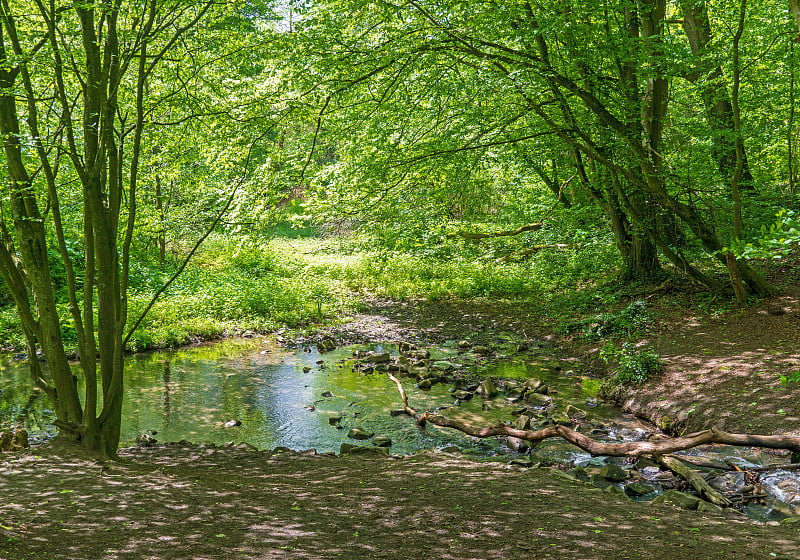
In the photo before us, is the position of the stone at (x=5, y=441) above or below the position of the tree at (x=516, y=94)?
below

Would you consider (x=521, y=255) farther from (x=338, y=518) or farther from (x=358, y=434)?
(x=338, y=518)

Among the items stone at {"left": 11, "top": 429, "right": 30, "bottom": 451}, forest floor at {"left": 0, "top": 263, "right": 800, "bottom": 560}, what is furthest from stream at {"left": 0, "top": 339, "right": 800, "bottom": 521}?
stone at {"left": 11, "top": 429, "right": 30, "bottom": 451}

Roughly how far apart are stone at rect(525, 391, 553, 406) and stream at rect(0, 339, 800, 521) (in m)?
0.03

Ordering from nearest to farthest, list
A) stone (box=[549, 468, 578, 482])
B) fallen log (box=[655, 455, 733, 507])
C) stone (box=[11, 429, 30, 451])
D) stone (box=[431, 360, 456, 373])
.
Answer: fallen log (box=[655, 455, 733, 507])
stone (box=[549, 468, 578, 482])
stone (box=[11, 429, 30, 451])
stone (box=[431, 360, 456, 373])

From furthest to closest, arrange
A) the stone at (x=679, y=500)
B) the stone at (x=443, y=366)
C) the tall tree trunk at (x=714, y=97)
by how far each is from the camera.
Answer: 1. the stone at (x=443, y=366)
2. the tall tree trunk at (x=714, y=97)
3. the stone at (x=679, y=500)

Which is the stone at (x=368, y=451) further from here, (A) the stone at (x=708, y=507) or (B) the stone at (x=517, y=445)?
(A) the stone at (x=708, y=507)

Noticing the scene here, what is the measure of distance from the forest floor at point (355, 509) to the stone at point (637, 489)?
1.79 ft

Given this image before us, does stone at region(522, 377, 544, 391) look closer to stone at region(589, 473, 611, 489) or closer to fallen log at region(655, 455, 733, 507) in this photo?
fallen log at region(655, 455, 733, 507)

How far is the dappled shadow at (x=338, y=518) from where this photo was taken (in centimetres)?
337

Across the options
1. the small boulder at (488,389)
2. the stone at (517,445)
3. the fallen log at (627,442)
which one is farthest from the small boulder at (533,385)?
the stone at (517,445)

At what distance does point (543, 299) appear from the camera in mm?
14984

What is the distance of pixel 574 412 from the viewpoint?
7660mm

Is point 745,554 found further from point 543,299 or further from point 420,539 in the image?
point 543,299

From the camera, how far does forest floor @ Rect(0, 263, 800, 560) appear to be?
339 centimetres
